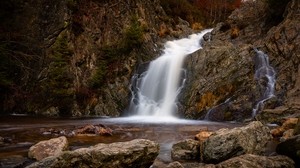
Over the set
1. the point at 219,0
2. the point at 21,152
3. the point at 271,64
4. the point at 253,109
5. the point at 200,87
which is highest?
the point at 219,0

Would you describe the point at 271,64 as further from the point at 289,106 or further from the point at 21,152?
Result: the point at 21,152

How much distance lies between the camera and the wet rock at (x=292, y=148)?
8.57m

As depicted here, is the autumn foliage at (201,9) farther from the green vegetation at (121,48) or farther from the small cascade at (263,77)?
the small cascade at (263,77)

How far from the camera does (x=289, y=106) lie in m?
17.3

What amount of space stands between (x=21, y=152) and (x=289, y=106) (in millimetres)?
12511

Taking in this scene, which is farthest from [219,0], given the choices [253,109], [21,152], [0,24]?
[21,152]

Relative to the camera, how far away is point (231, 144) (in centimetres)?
898

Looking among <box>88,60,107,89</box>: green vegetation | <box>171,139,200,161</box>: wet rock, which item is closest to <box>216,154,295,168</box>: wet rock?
<box>171,139,200,161</box>: wet rock

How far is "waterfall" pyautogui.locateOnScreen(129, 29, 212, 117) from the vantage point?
2258 cm

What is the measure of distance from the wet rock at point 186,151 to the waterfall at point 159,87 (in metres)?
11.7

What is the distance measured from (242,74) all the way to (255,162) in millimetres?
13677

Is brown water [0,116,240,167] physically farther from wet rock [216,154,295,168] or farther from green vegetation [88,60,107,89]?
green vegetation [88,60,107,89]

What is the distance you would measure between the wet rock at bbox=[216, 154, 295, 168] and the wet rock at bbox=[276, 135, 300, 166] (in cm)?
21

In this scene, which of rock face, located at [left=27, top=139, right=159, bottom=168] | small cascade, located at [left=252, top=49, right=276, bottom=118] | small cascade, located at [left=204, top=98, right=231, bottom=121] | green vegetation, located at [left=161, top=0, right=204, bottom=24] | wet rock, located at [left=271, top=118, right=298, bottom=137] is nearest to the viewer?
rock face, located at [left=27, top=139, right=159, bottom=168]
